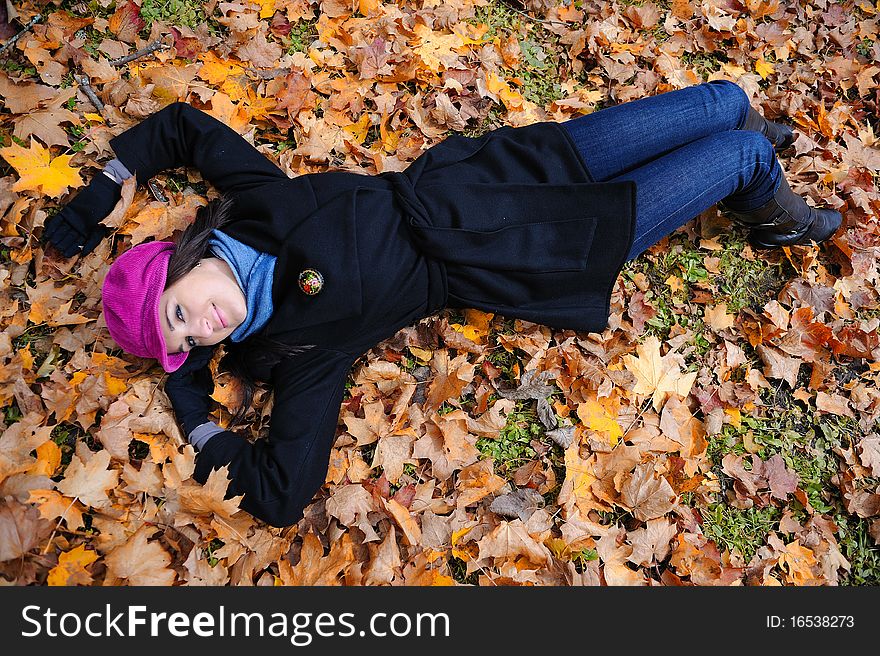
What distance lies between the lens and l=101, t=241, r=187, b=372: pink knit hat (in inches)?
95.3

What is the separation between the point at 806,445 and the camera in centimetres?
325

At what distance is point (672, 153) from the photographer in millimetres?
3033

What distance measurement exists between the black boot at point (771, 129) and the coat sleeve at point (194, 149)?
8.60 feet

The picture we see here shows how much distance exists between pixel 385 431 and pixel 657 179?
5.97 ft

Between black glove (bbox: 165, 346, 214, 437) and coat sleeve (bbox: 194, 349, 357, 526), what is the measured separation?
16 centimetres

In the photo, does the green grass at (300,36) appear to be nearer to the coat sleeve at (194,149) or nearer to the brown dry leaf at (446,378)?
the coat sleeve at (194,149)

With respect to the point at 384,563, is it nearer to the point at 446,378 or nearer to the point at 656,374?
the point at 446,378

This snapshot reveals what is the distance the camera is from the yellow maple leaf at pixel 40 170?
2818 mm

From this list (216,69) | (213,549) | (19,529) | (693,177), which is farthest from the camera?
(216,69)

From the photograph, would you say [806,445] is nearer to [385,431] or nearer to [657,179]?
[657,179]

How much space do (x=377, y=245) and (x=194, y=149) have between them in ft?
3.51

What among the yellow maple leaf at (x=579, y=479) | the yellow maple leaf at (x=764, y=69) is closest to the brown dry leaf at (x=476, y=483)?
the yellow maple leaf at (x=579, y=479)

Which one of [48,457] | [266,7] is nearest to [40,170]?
[48,457]

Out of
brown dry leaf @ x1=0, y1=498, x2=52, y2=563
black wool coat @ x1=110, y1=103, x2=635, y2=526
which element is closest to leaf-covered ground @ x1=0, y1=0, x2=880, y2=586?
brown dry leaf @ x1=0, y1=498, x2=52, y2=563
